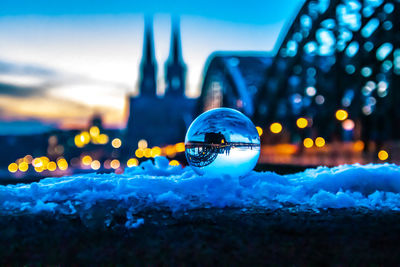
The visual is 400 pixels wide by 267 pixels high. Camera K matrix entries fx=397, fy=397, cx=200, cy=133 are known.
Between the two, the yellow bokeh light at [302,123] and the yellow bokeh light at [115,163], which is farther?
the yellow bokeh light at [115,163]

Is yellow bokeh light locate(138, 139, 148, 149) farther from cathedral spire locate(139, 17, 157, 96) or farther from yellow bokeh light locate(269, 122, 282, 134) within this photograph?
yellow bokeh light locate(269, 122, 282, 134)

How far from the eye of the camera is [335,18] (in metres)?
21.7

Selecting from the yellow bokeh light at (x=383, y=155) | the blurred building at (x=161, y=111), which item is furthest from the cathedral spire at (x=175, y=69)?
the yellow bokeh light at (x=383, y=155)

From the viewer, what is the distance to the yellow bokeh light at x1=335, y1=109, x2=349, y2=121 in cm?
2327

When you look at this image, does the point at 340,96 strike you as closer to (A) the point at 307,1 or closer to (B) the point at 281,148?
(A) the point at 307,1

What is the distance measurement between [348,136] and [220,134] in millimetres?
36671

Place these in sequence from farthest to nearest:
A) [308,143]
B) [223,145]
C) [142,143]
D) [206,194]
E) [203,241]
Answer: [142,143] < [308,143] < [223,145] < [206,194] < [203,241]

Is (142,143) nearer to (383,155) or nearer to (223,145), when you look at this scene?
(383,155)

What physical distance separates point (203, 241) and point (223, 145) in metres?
1.70

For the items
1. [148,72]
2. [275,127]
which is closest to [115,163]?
[148,72]

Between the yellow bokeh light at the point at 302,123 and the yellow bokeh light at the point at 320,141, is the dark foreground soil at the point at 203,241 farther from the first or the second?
the yellow bokeh light at the point at 302,123

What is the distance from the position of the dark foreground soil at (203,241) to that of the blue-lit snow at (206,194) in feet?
0.56

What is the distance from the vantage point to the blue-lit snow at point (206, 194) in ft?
9.25

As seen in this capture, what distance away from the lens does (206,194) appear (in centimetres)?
321
